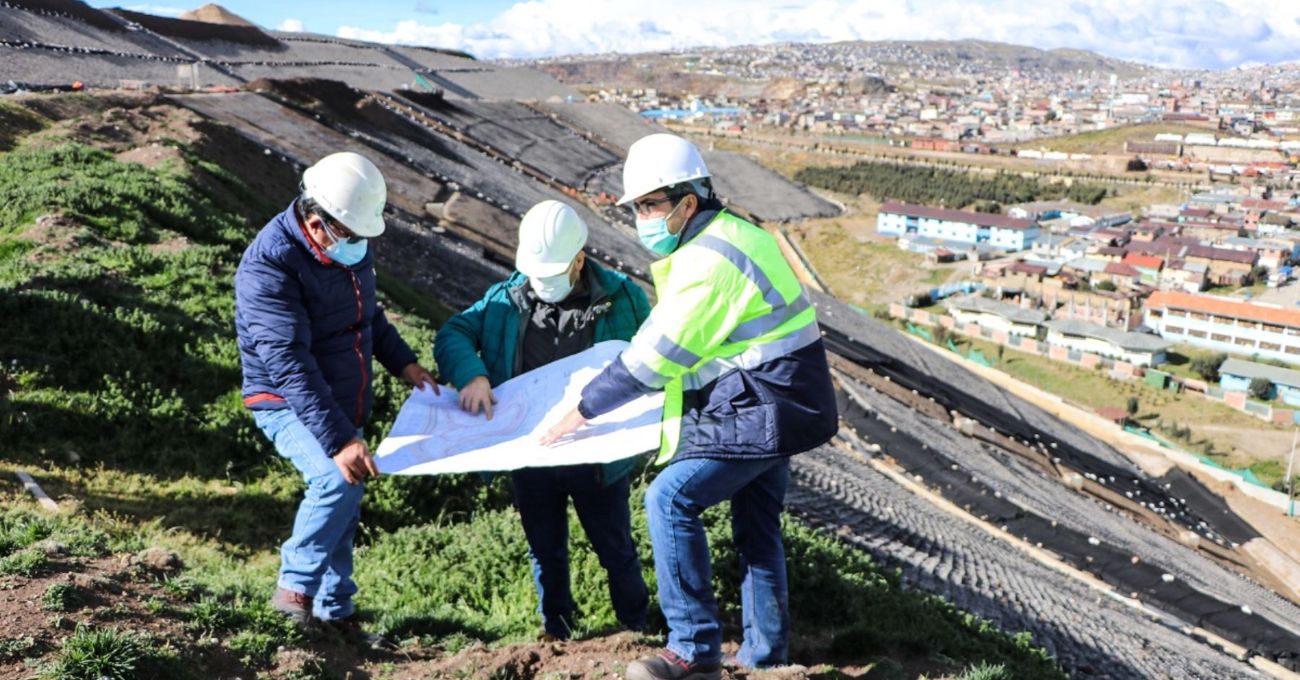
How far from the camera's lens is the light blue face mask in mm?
3402

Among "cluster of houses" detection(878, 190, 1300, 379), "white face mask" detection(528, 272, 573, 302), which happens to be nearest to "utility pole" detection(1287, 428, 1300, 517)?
"cluster of houses" detection(878, 190, 1300, 379)

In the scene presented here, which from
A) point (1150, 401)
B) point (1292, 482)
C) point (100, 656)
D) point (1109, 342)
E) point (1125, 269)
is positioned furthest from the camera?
point (1125, 269)

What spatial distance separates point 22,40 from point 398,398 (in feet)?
112

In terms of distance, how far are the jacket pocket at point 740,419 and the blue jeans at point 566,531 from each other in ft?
2.74

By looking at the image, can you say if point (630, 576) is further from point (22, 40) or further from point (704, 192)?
point (22, 40)

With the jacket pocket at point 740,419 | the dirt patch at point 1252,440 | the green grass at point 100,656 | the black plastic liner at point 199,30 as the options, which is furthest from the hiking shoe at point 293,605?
the black plastic liner at point 199,30

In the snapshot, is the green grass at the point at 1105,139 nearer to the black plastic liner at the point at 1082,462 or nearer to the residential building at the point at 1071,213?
the residential building at the point at 1071,213

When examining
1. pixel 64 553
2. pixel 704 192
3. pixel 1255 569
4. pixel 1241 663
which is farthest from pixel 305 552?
pixel 1255 569

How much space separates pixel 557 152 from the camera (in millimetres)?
48250

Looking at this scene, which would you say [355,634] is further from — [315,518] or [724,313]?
[724,313]

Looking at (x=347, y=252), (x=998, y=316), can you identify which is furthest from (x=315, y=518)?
(x=998, y=316)

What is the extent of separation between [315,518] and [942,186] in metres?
83.7

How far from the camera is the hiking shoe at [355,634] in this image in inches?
152

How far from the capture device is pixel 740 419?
10.8ft
